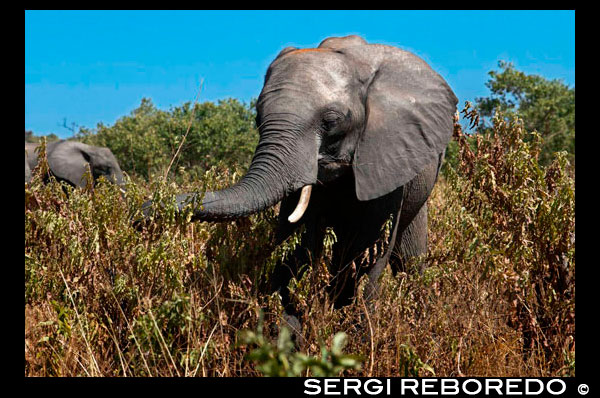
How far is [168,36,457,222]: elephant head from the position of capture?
4438mm

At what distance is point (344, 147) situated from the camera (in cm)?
472

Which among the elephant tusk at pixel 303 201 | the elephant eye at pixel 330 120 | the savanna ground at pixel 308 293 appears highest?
the elephant eye at pixel 330 120

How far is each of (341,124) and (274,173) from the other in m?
0.55

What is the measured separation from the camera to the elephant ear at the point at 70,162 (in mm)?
16656

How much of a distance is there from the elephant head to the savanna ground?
A: 0.79ft

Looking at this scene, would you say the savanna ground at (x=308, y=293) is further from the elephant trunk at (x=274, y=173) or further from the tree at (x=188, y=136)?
the tree at (x=188, y=136)

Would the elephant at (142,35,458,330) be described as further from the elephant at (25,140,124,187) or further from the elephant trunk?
the elephant at (25,140,124,187)

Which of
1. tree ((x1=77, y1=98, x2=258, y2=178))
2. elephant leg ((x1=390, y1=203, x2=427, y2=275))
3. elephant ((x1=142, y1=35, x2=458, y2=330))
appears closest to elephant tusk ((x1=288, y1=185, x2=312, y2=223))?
elephant ((x1=142, y1=35, x2=458, y2=330))

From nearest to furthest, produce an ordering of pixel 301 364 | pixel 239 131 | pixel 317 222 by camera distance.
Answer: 1. pixel 301 364
2. pixel 317 222
3. pixel 239 131

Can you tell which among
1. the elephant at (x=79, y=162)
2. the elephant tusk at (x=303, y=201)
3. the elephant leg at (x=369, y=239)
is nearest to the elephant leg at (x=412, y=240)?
the elephant leg at (x=369, y=239)

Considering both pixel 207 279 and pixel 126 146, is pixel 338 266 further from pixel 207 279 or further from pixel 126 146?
pixel 126 146
